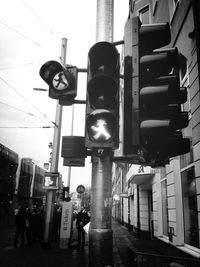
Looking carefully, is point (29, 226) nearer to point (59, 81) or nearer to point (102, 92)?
point (59, 81)

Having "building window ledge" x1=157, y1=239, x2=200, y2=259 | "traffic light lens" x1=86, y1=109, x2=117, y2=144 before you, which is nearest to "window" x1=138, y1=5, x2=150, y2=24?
"building window ledge" x1=157, y1=239, x2=200, y2=259

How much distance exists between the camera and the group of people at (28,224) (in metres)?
13.5

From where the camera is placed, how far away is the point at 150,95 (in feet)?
9.34

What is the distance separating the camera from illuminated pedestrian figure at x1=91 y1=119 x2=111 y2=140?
2830mm

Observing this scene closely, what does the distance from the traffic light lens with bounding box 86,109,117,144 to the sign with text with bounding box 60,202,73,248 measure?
11418 mm

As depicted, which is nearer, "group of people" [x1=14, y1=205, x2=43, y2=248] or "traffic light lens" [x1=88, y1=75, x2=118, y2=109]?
"traffic light lens" [x1=88, y1=75, x2=118, y2=109]

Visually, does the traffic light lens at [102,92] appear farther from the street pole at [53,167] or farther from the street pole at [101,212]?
the street pole at [53,167]

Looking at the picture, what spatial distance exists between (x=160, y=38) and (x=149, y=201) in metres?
18.6

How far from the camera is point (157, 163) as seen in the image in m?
3.37

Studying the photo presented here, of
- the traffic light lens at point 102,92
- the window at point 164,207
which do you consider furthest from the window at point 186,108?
the traffic light lens at point 102,92

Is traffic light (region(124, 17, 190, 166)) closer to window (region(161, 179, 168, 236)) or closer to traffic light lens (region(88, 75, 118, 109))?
traffic light lens (region(88, 75, 118, 109))

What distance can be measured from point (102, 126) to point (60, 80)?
2.83ft

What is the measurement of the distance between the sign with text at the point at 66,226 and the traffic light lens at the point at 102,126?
1142cm

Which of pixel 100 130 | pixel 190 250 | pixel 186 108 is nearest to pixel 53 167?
pixel 186 108
